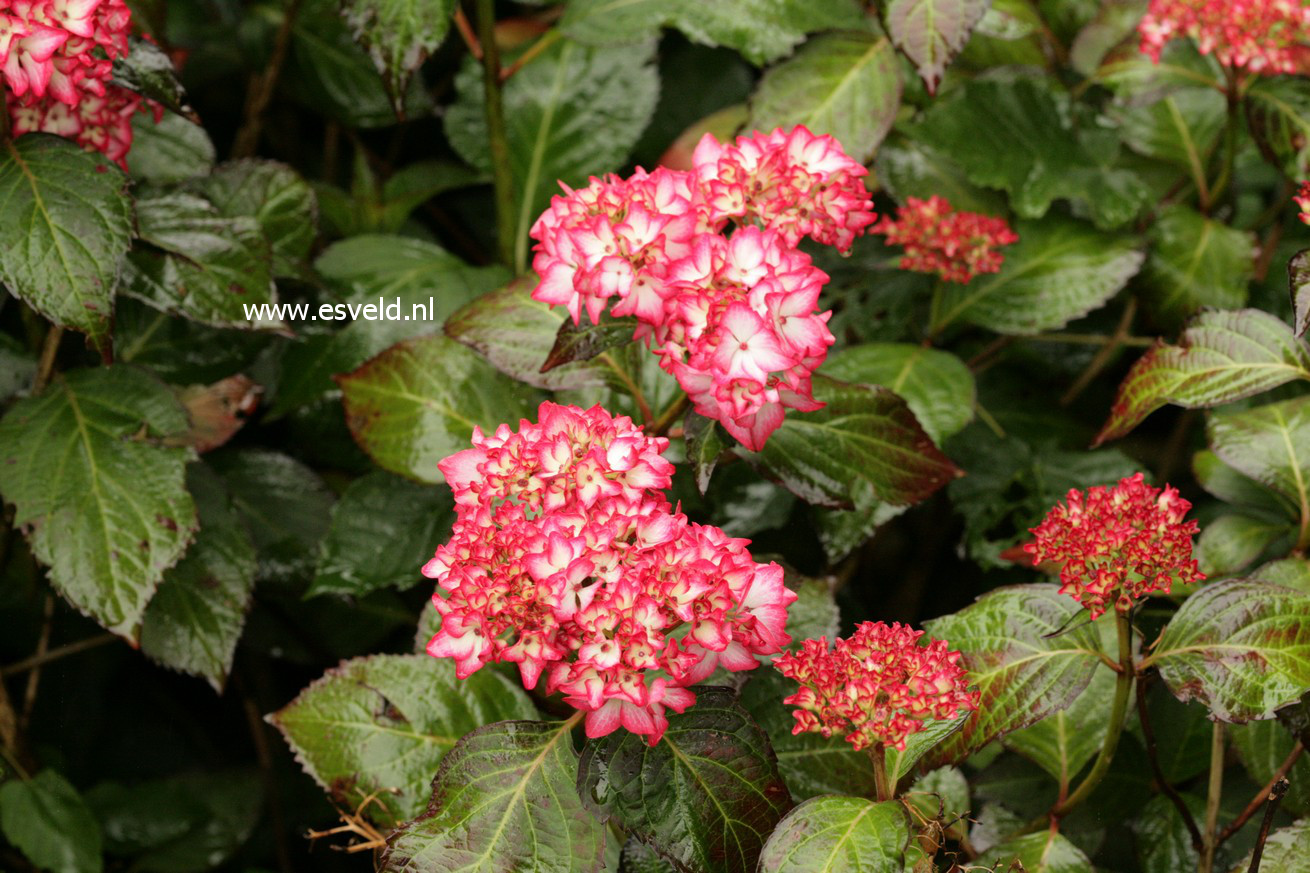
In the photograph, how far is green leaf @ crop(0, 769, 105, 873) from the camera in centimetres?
145

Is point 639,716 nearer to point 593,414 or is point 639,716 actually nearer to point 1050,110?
point 593,414

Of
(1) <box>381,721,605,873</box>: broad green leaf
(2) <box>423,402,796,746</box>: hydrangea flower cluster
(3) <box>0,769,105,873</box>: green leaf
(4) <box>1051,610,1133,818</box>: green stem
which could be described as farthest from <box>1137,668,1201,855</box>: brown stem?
(3) <box>0,769,105,873</box>: green leaf

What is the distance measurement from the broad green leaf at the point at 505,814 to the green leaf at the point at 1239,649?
1.68 feet

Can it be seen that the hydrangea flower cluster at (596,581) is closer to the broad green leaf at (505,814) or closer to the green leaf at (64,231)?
the broad green leaf at (505,814)

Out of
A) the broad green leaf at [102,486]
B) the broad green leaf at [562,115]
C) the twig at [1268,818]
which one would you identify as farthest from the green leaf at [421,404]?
the twig at [1268,818]

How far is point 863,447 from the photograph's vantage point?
47.2 inches

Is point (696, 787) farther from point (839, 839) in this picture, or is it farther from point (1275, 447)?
point (1275, 447)

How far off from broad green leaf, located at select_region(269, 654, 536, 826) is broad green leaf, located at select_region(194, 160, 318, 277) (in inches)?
24.5

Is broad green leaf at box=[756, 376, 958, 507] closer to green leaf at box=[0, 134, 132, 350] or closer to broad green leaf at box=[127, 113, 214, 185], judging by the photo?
green leaf at box=[0, 134, 132, 350]

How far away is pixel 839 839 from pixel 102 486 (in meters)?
0.89

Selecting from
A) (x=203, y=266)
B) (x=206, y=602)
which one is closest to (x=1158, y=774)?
(x=206, y=602)

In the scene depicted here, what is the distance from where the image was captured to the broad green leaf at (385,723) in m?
1.13

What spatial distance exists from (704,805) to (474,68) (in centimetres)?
128

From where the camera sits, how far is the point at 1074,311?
153cm
